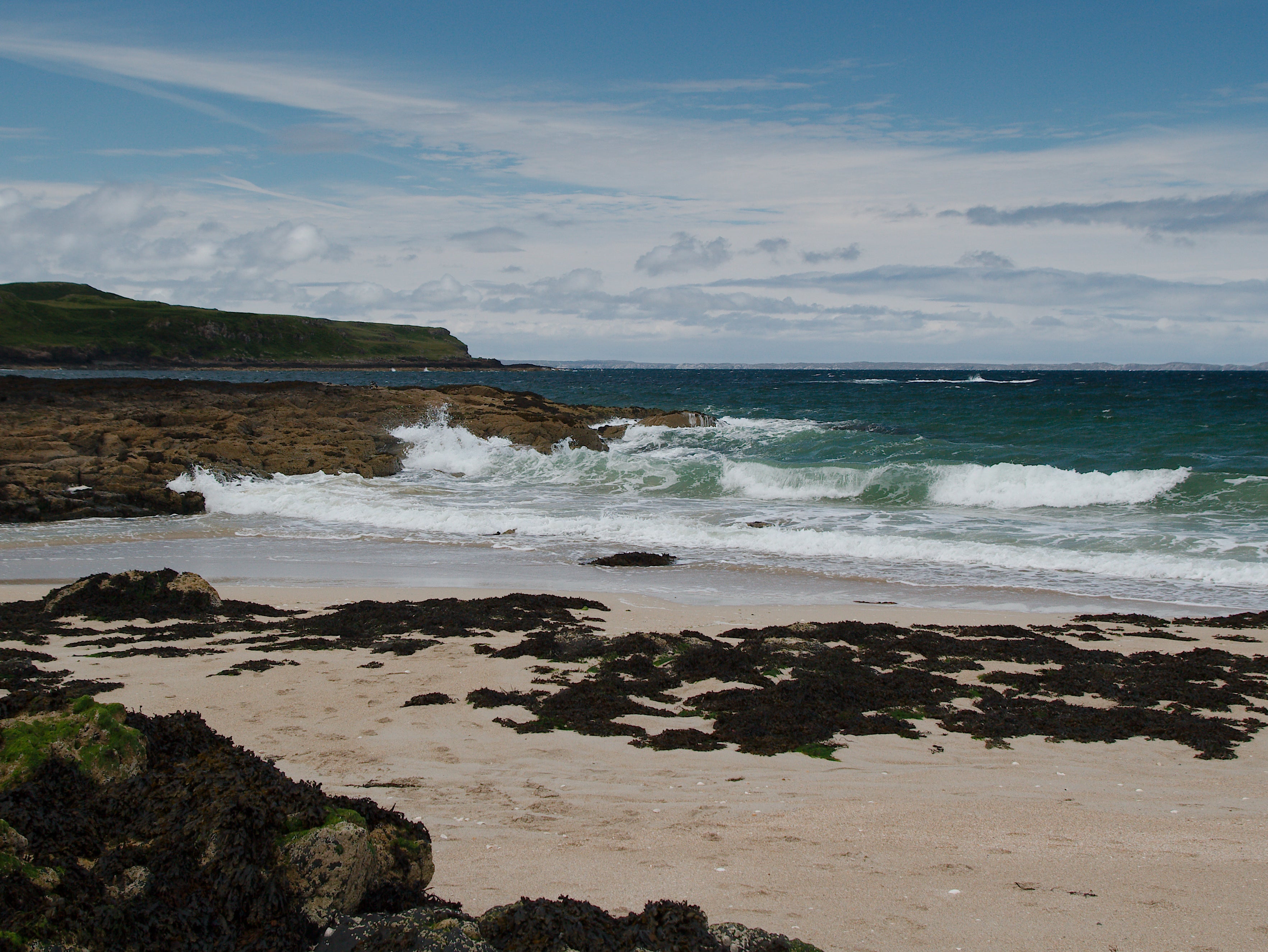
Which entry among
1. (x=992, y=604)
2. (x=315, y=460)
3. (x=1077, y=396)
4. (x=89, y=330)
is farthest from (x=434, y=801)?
(x=89, y=330)

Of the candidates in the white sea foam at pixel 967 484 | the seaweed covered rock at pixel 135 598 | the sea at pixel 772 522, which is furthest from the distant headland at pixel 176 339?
the seaweed covered rock at pixel 135 598

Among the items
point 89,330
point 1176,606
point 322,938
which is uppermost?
point 89,330

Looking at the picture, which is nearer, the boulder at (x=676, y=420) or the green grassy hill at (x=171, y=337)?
the boulder at (x=676, y=420)

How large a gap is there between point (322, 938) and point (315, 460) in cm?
2295

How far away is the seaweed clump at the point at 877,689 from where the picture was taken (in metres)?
6.36

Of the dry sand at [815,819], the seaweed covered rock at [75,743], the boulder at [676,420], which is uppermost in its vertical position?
the boulder at [676,420]

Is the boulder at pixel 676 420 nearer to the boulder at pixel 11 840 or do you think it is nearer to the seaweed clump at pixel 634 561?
the seaweed clump at pixel 634 561

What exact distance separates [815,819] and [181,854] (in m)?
3.04

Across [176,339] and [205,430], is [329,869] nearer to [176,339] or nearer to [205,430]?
[205,430]

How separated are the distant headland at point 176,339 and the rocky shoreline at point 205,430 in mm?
91176

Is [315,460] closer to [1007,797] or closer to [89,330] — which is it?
[1007,797]

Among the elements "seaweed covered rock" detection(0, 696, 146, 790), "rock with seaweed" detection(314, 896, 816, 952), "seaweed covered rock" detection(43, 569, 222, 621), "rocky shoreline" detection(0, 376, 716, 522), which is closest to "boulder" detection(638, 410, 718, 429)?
"rocky shoreline" detection(0, 376, 716, 522)

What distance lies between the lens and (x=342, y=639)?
891 cm

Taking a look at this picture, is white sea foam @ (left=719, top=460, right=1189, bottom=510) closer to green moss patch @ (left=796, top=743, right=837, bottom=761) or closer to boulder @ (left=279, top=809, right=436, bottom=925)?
green moss patch @ (left=796, top=743, right=837, bottom=761)
